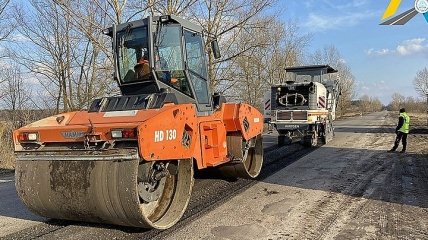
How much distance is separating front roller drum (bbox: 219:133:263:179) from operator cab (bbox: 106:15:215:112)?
1.04 m

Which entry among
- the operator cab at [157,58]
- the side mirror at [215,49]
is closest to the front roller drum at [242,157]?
the operator cab at [157,58]

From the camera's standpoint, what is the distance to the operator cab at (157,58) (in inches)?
239

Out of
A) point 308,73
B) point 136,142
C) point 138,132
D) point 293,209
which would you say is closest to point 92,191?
point 136,142

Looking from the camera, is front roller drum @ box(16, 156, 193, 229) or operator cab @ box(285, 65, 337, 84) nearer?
front roller drum @ box(16, 156, 193, 229)

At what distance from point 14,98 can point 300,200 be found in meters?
14.2

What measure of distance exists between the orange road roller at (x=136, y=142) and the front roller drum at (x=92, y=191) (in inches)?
0.5

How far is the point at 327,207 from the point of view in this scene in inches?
244

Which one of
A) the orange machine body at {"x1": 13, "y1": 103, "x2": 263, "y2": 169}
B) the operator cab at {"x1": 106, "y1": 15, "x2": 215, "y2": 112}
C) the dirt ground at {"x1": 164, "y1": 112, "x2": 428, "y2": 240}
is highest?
the operator cab at {"x1": 106, "y1": 15, "x2": 215, "y2": 112}

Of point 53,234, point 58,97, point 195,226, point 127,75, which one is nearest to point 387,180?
point 195,226

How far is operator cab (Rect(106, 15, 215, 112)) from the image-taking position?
6.07m

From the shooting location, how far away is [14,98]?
1691 cm

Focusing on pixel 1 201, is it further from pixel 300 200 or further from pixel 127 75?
pixel 300 200

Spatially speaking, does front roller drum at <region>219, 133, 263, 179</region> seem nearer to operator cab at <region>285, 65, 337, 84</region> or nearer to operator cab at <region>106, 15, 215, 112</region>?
operator cab at <region>106, 15, 215, 112</region>

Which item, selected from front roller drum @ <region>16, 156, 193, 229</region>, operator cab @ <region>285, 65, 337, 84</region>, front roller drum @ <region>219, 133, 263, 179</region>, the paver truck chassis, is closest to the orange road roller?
front roller drum @ <region>16, 156, 193, 229</region>
